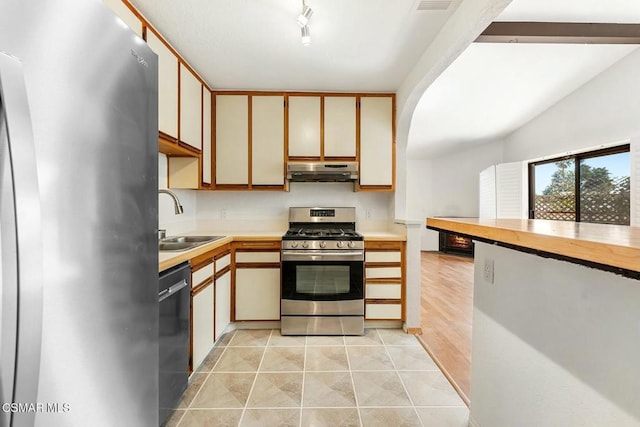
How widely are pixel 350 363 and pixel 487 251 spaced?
142 centimetres

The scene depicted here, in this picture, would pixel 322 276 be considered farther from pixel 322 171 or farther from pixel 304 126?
pixel 304 126

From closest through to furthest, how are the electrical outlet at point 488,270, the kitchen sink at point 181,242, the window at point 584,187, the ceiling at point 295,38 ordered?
the electrical outlet at point 488,270
the ceiling at point 295,38
the kitchen sink at point 181,242
the window at point 584,187

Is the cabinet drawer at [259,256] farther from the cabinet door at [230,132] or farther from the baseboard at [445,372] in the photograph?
the baseboard at [445,372]

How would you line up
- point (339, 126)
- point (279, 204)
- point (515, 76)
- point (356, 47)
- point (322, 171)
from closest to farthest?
point (356, 47)
point (322, 171)
point (339, 126)
point (279, 204)
point (515, 76)

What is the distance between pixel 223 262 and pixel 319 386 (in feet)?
4.24

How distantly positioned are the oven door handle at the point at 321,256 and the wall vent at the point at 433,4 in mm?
1920

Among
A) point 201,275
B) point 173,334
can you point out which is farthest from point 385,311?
point 173,334

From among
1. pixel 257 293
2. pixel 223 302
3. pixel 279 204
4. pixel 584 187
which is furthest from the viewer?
pixel 584 187

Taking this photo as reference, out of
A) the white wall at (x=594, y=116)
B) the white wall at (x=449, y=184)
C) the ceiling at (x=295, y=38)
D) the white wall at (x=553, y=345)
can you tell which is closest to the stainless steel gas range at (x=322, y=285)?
the white wall at (x=553, y=345)

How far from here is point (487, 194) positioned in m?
6.36

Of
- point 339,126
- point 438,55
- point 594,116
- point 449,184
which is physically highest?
point 594,116

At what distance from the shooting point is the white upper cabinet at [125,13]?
1.53 metres

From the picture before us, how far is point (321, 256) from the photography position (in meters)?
2.77

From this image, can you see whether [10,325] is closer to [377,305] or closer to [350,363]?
[350,363]
